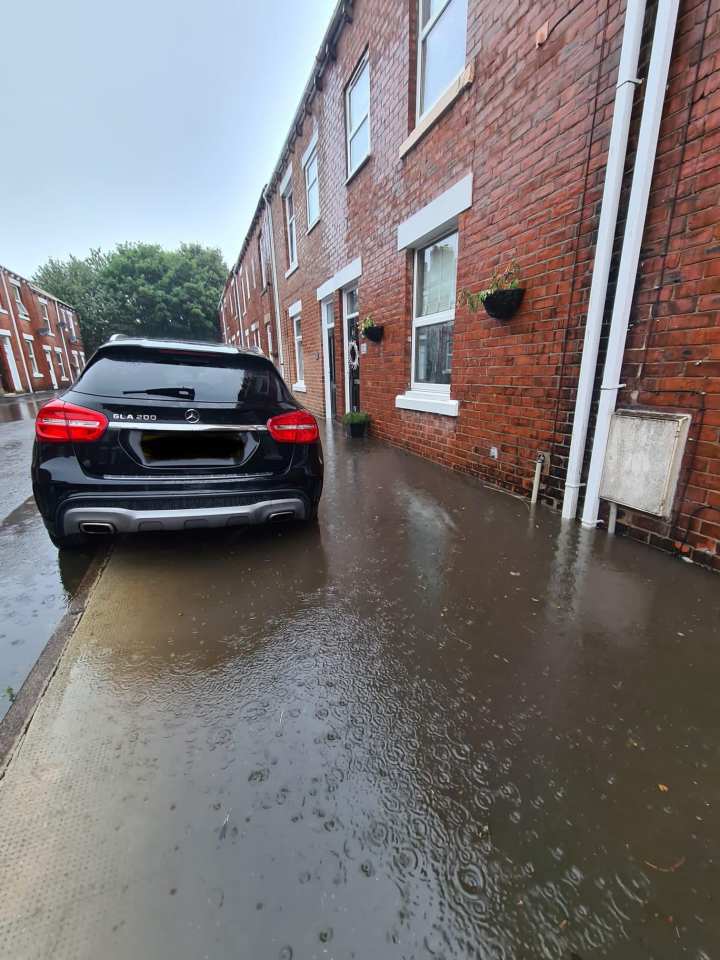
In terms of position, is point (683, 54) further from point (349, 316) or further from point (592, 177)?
point (349, 316)

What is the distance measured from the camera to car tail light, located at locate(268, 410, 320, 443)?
253cm

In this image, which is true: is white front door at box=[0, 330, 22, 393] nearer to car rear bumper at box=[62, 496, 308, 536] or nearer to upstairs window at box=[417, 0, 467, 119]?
upstairs window at box=[417, 0, 467, 119]

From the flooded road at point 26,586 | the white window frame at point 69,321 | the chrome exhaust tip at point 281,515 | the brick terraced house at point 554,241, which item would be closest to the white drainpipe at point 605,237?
the brick terraced house at point 554,241

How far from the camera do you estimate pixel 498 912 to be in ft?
3.03

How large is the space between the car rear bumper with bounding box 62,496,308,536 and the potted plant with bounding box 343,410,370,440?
14.4ft

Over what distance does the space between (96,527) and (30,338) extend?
27.3 metres

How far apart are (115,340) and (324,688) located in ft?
7.69

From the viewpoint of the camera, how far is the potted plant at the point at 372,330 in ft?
19.6

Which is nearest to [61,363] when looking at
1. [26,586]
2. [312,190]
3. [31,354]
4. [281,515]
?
[31,354]

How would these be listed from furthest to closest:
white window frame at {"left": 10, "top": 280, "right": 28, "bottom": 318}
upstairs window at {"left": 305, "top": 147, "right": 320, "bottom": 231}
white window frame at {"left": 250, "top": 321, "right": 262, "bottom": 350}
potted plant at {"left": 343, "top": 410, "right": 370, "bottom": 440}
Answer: white window frame at {"left": 10, "top": 280, "right": 28, "bottom": 318} → white window frame at {"left": 250, "top": 321, "right": 262, "bottom": 350} → upstairs window at {"left": 305, "top": 147, "right": 320, "bottom": 231} → potted plant at {"left": 343, "top": 410, "right": 370, "bottom": 440}

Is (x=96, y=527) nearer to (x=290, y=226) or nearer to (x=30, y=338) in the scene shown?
(x=290, y=226)

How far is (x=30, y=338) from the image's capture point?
882 inches

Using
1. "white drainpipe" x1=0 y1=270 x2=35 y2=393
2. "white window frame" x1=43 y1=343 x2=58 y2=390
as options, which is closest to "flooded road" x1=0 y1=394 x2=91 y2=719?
"white drainpipe" x1=0 y1=270 x2=35 y2=393

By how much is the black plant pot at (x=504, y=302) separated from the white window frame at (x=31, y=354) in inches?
1062
